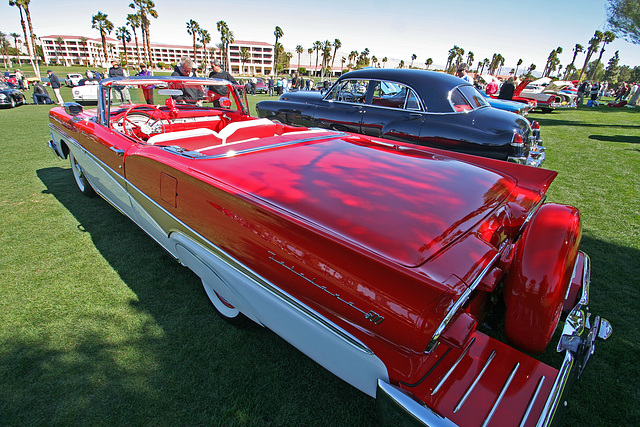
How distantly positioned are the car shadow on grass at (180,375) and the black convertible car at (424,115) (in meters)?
3.15

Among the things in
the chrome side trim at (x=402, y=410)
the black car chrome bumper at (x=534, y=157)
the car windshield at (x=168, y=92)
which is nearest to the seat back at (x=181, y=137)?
the car windshield at (x=168, y=92)

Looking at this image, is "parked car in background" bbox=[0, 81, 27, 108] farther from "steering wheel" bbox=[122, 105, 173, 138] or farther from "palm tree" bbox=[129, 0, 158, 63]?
"palm tree" bbox=[129, 0, 158, 63]

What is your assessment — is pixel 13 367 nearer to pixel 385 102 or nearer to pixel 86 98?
pixel 385 102

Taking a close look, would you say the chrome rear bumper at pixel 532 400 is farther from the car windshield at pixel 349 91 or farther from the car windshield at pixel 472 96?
the car windshield at pixel 349 91

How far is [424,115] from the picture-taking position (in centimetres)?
412

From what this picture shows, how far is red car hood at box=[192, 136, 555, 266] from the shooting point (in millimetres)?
1256

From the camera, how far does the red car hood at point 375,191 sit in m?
1.26

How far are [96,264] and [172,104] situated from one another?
176 centimetres

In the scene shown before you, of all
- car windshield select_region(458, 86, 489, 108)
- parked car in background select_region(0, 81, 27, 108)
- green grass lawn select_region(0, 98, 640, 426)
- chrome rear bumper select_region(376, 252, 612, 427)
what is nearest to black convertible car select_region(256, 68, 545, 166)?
car windshield select_region(458, 86, 489, 108)

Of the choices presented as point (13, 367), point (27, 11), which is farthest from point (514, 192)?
point (27, 11)

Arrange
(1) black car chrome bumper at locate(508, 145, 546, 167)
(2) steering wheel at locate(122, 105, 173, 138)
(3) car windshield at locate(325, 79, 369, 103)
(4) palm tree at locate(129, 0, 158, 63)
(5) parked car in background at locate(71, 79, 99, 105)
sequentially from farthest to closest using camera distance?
(4) palm tree at locate(129, 0, 158, 63) < (5) parked car in background at locate(71, 79, 99, 105) < (3) car windshield at locate(325, 79, 369, 103) < (1) black car chrome bumper at locate(508, 145, 546, 167) < (2) steering wheel at locate(122, 105, 173, 138)

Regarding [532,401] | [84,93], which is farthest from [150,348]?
[84,93]

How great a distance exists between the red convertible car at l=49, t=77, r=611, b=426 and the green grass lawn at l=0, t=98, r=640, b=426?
1.01 ft

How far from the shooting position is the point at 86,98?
12289mm
